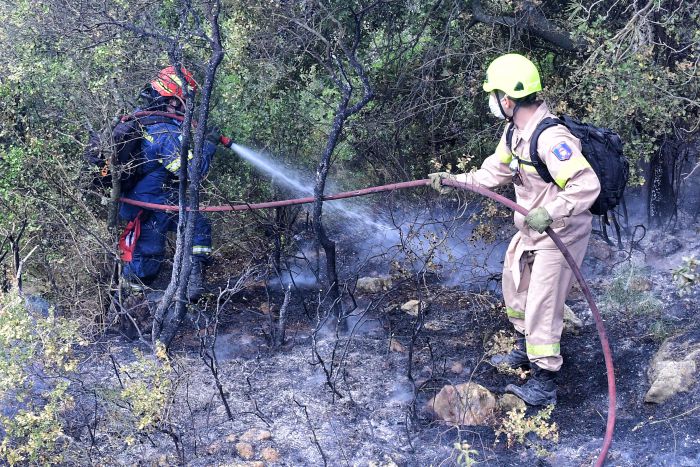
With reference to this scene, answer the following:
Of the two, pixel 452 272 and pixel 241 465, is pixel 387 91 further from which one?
pixel 241 465

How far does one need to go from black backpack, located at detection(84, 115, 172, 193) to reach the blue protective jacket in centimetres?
4

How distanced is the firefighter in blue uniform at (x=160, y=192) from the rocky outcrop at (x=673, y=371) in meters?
3.19

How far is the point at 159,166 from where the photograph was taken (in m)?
6.01

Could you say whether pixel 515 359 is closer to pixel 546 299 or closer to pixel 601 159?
pixel 546 299

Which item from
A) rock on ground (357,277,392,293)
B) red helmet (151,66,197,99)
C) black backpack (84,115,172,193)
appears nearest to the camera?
red helmet (151,66,197,99)

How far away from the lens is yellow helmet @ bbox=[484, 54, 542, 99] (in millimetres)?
4250

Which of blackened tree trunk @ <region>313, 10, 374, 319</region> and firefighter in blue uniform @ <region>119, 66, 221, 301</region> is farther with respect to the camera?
firefighter in blue uniform @ <region>119, 66, 221, 301</region>

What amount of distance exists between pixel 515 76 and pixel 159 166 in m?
2.97

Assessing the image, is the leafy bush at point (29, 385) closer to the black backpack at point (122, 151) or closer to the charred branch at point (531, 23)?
the black backpack at point (122, 151)

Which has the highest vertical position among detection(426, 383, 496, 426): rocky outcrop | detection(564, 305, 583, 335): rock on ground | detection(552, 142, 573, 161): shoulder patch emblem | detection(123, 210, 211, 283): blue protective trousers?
detection(123, 210, 211, 283): blue protective trousers

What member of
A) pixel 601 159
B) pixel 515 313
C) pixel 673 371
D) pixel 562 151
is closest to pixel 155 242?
pixel 515 313

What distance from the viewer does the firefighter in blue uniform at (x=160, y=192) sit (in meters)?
5.62

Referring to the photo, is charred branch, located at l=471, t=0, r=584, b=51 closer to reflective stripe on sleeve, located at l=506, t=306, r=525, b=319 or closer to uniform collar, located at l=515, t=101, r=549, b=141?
uniform collar, located at l=515, t=101, r=549, b=141

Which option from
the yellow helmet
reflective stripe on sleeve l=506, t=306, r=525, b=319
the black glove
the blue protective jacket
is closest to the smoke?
the black glove
